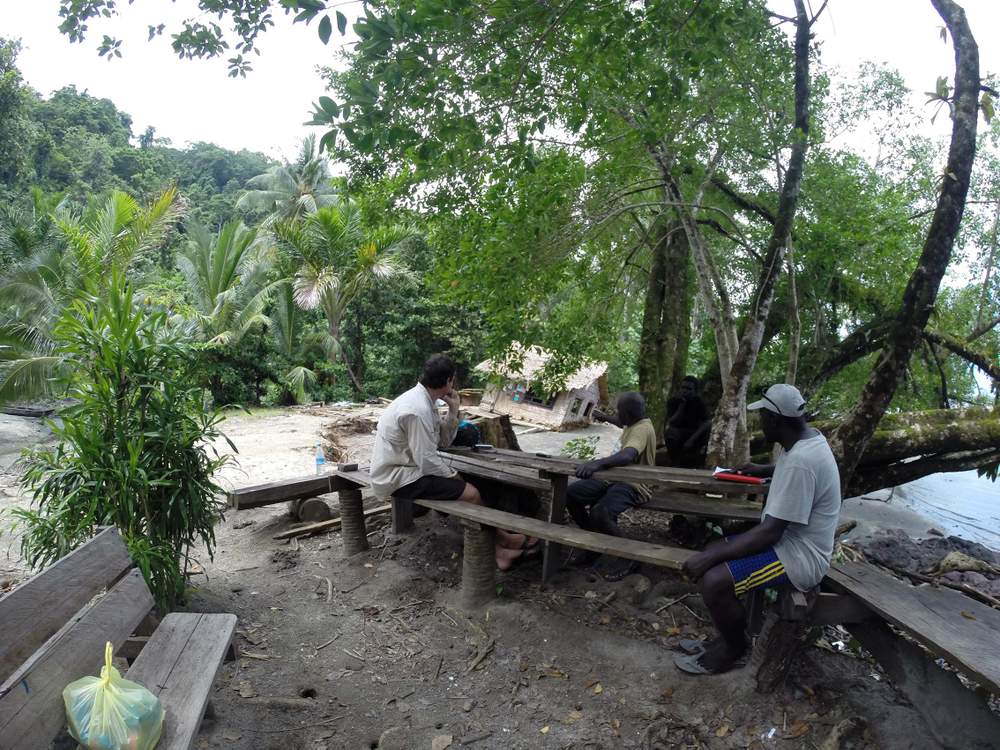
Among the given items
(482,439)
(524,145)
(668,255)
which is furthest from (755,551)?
(668,255)

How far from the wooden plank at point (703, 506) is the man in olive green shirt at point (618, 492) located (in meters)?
0.15

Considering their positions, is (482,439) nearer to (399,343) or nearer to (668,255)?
(668,255)

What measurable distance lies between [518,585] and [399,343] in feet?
53.7

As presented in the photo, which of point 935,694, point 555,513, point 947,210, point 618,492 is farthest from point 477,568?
point 947,210

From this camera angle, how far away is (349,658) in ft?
13.6

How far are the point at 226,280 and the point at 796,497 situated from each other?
1780 cm

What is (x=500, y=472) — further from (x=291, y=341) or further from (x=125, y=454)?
(x=291, y=341)


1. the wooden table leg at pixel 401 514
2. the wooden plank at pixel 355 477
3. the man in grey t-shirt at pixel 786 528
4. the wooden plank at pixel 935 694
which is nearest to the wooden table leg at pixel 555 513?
the wooden table leg at pixel 401 514

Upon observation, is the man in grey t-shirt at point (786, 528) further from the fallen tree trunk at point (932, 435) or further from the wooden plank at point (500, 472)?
the fallen tree trunk at point (932, 435)

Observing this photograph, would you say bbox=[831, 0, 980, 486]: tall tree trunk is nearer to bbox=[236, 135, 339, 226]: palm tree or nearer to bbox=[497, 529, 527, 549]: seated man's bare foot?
bbox=[497, 529, 527, 549]: seated man's bare foot

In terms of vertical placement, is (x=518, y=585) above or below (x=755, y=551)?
below

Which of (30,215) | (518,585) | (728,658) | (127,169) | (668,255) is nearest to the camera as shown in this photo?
(728,658)

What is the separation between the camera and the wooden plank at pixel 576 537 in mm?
3570

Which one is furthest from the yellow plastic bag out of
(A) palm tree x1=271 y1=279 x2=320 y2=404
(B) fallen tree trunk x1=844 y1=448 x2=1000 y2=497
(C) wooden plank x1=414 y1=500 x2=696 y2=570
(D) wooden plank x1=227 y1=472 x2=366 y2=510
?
(A) palm tree x1=271 y1=279 x2=320 y2=404
